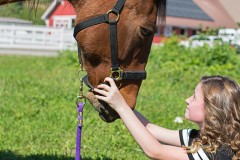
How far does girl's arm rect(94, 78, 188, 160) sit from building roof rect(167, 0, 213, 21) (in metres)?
30.5

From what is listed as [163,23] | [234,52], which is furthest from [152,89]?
[163,23]

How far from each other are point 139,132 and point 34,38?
56.9ft

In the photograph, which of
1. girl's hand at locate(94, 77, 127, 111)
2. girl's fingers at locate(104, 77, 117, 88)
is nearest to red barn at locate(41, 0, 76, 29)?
girl's fingers at locate(104, 77, 117, 88)

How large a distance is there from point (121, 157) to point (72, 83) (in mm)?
4711

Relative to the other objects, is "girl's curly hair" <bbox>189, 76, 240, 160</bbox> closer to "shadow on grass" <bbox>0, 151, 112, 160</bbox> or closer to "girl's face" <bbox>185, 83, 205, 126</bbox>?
"girl's face" <bbox>185, 83, 205, 126</bbox>

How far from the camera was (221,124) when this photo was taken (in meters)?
2.95

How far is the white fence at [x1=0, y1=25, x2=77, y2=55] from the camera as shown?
63.3ft

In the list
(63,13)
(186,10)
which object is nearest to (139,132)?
(63,13)

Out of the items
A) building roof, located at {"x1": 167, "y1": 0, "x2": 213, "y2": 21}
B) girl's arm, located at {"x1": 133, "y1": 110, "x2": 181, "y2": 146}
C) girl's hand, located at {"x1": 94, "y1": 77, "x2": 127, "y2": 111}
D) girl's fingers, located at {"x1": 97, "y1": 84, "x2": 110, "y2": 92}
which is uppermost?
building roof, located at {"x1": 167, "y1": 0, "x2": 213, "y2": 21}

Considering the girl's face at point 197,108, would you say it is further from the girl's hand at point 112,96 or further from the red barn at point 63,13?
the red barn at point 63,13

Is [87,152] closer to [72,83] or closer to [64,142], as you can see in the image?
[64,142]

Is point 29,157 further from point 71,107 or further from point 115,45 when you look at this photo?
point 71,107

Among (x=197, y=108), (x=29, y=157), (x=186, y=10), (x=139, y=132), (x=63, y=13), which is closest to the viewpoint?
(x=139, y=132)

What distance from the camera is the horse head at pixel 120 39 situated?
10.6ft
